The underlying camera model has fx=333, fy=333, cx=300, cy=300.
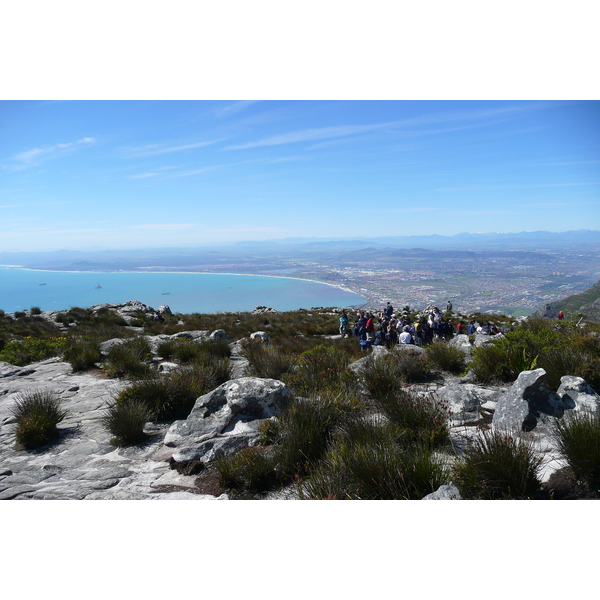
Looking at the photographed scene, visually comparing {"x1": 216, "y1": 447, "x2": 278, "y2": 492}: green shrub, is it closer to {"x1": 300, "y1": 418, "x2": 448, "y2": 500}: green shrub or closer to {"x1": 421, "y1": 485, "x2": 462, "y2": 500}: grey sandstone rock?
{"x1": 300, "y1": 418, "x2": 448, "y2": 500}: green shrub

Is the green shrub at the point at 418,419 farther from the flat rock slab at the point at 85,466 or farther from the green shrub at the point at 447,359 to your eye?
the green shrub at the point at 447,359

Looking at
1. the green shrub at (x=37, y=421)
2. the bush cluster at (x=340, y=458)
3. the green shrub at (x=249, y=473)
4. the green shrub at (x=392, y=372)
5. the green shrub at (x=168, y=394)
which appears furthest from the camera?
the green shrub at (x=392, y=372)

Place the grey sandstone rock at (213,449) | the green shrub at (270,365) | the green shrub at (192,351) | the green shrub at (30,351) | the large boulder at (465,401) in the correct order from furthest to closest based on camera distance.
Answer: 1. the green shrub at (30,351)
2. the green shrub at (192,351)
3. the green shrub at (270,365)
4. the large boulder at (465,401)
5. the grey sandstone rock at (213,449)

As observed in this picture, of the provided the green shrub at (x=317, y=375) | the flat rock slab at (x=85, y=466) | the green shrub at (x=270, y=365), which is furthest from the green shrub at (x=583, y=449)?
the green shrub at (x=270, y=365)

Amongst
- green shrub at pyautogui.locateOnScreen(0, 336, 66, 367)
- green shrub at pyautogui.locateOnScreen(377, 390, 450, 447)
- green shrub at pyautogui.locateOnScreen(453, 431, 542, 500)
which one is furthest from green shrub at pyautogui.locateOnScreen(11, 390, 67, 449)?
green shrub at pyautogui.locateOnScreen(0, 336, 66, 367)

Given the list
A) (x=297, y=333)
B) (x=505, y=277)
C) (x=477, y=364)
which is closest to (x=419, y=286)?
(x=505, y=277)

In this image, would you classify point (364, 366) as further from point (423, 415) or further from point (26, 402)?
point (26, 402)

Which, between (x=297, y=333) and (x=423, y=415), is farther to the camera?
(x=297, y=333)
